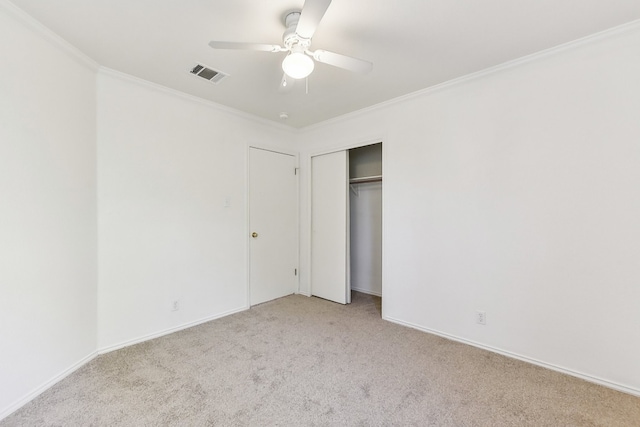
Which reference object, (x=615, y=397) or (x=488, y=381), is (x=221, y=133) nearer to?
(x=488, y=381)

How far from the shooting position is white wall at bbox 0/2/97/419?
1.72 m

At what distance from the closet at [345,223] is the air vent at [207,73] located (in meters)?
1.70

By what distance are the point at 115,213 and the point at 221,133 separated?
139 cm

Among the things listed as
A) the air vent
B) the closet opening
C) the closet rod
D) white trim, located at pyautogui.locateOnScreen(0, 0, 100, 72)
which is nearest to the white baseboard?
the closet opening

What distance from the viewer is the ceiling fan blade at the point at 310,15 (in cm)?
133

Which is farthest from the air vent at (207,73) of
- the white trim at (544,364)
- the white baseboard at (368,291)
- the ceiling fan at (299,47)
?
the white baseboard at (368,291)

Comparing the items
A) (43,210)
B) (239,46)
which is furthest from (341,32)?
(43,210)

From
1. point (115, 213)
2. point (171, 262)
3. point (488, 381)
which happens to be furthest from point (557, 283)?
point (115, 213)

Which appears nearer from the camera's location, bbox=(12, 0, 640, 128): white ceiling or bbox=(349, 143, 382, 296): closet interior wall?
bbox=(12, 0, 640, 128): white ceiling

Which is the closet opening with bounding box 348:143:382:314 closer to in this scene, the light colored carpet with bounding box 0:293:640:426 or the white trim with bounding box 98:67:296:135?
the white trim with bounding box 98:67:296:135

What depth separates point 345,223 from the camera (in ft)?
12.3

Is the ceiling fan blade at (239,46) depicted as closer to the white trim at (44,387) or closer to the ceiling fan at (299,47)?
the ceiling fan at (299,47)

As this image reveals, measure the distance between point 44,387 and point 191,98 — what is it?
270cm

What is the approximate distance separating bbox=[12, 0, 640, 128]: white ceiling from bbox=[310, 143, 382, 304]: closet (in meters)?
1.39
